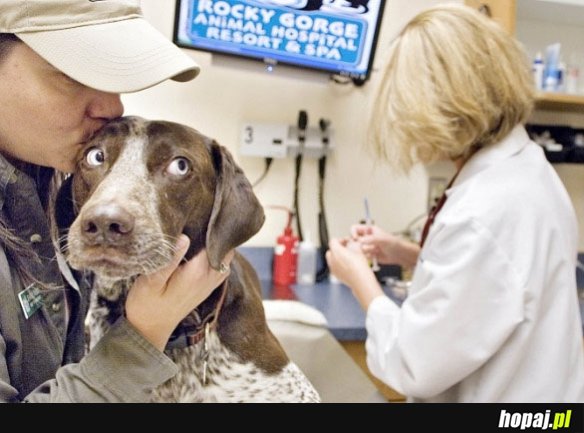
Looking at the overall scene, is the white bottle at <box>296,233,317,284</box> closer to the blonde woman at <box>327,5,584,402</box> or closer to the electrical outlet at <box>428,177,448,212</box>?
the blonde woman at <box>327,5,584,402</box>

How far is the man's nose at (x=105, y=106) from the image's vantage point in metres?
0.61

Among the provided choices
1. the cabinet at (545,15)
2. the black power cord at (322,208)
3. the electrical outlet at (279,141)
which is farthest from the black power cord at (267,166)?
the cabinet at (545,15)

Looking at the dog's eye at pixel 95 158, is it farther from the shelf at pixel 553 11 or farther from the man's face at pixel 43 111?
the shelf at pixel 553 11

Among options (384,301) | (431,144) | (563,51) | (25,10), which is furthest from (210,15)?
(563,51)

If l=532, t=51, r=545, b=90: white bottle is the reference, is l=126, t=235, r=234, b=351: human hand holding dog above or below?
below

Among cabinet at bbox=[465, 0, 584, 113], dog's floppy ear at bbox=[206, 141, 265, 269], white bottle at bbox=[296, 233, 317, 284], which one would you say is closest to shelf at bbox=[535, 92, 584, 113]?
cabinet at bbox=[465, 0, 584, 113]

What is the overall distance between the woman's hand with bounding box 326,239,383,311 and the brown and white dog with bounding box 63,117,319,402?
0.85ft

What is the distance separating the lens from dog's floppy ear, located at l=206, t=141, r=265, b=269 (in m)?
0.63

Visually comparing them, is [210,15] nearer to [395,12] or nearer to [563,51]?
[395,12]

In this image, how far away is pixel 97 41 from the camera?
0.58 meters

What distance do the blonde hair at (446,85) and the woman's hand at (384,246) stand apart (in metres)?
0.15

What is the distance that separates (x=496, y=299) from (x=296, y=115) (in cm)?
41

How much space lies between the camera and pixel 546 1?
3.24ft

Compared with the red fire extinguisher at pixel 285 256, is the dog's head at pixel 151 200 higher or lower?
higher
